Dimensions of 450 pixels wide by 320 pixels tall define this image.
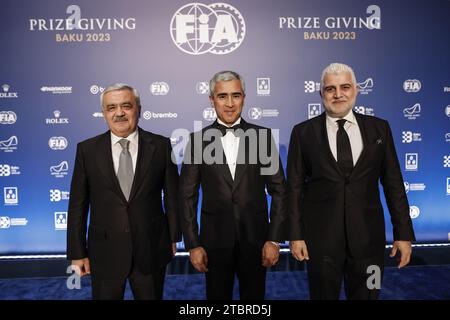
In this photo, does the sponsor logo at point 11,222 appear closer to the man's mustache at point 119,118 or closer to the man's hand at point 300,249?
the man's mustache at point 119,118

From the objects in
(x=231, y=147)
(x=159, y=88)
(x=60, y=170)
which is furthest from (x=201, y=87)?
(x=231, y=147)

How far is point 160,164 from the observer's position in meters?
2.19

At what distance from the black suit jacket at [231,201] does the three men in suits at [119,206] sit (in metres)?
0.19

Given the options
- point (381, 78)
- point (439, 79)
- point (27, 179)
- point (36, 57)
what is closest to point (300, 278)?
point (381, 78)

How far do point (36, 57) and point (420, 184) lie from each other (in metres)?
4.41

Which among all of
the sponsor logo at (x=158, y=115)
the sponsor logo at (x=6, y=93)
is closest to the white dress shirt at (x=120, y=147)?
the sponsor logo at (x=158, y=115)

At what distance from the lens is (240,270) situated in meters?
2.23

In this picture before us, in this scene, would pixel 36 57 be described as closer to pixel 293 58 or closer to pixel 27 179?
pixel 27 179

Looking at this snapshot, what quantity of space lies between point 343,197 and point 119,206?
1.24 m

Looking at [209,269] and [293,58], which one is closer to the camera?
[209,269]

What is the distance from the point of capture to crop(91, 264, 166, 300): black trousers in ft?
6.91

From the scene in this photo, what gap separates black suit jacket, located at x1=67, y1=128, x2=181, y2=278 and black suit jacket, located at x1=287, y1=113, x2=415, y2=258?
796 millimetres

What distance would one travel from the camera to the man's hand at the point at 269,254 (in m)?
2.18
